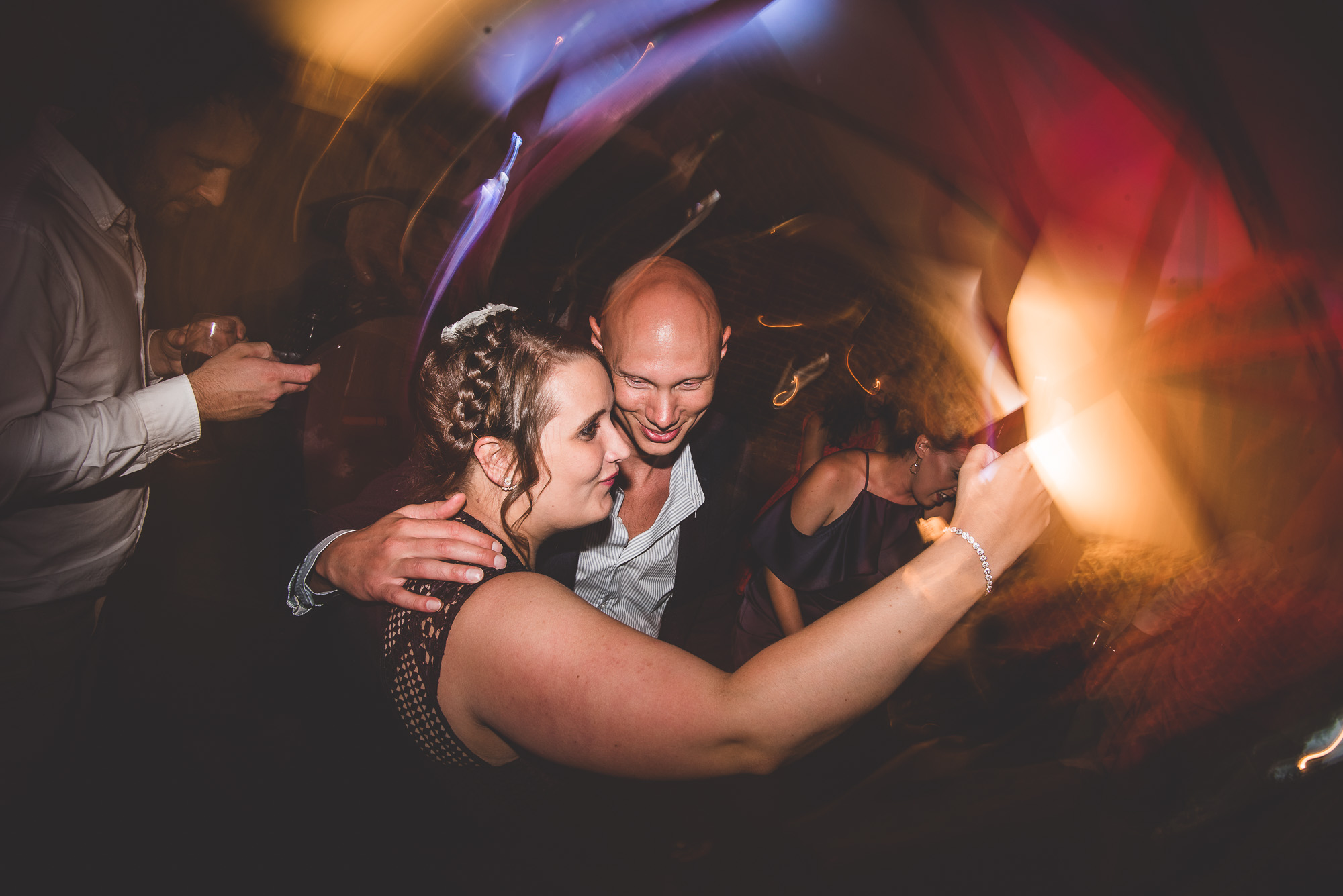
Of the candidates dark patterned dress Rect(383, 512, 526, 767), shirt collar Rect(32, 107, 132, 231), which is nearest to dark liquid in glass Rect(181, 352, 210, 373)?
shirt collar Rect(32, 107, 132, 231)

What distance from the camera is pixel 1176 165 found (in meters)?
0.59

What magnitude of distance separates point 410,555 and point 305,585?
1.78 ft

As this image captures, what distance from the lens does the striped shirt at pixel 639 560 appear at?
138 cm

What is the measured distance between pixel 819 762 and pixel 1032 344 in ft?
3.23

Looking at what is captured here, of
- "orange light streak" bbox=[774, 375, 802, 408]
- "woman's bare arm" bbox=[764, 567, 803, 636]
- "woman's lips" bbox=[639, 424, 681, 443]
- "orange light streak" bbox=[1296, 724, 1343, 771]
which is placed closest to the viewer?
"orange light streak" bbox=[1296, 724, 1343, 771]

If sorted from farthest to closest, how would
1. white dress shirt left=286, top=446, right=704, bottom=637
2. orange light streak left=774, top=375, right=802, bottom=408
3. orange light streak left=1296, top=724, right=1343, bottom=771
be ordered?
white dress shirt left=286, top=446, right=704, bottom=637
orange light streak left=774, top=375, right=802, bottom=408
orange light streak left=1296, top=724, right=1343, bottom=771

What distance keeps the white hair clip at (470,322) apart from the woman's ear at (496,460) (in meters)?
0.26

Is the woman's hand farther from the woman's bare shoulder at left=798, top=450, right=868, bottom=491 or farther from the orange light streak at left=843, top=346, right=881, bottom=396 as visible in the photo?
the woman's bare shoulder at left=798, top=450, right=868, bottom=491

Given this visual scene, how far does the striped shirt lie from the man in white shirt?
87 cm

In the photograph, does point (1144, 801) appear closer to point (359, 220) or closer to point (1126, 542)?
point (1126, 542)

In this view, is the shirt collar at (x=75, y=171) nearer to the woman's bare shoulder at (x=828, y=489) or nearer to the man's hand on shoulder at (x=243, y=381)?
the man's hand on shoulder at (x=243, y=381)

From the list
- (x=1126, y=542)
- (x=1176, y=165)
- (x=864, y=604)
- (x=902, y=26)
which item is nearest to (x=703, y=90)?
(x=902, y=26)

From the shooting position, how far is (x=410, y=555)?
0.85m

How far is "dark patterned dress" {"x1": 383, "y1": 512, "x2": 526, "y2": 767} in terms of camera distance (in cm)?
75
